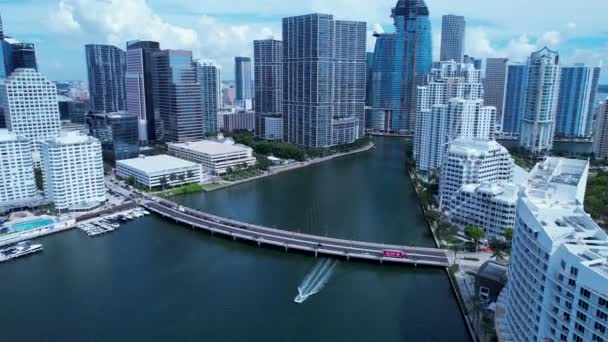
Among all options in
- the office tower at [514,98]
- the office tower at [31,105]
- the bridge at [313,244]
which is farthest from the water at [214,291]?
the office tower at [514,98]

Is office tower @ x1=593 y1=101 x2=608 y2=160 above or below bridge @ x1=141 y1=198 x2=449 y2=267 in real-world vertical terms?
above

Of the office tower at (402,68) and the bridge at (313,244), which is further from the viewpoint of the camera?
the office tower at (402,68)

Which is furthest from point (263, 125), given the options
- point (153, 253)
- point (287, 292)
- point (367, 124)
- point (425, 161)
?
point (287, 292)

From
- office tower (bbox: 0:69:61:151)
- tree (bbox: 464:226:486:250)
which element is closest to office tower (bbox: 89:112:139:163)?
office tower (bbox: 0:69:61:151)

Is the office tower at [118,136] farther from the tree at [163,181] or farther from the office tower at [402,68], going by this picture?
the office tower at [402,68]

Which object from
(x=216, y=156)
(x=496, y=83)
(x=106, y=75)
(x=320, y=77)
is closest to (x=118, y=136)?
(x=216, y=156)

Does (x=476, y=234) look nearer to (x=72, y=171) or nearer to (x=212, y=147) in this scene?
(x=72, y=171)

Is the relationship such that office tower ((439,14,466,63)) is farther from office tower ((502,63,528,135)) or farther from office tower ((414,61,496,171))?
office tower ((414,61,496,171))
